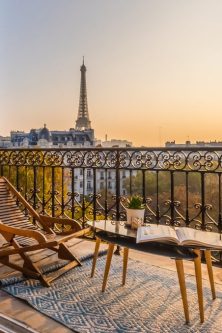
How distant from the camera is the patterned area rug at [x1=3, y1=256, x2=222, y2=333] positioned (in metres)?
1.98

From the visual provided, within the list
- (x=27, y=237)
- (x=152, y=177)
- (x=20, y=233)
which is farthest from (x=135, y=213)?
(x=152, y=177)

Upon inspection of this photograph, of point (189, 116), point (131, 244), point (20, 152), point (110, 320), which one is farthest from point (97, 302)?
point (189, 116)

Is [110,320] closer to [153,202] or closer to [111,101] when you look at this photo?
[153,202]

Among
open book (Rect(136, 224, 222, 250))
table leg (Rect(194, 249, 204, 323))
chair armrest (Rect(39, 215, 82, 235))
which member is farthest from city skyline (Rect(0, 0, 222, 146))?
table leg (Rect(194, 249, 204, 323))

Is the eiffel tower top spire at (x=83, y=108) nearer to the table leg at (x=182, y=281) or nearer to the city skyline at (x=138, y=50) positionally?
the city skyline at (x=138, y=50)

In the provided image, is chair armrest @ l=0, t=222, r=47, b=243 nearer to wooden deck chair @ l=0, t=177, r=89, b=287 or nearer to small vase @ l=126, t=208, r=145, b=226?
wooden deck chair @ l=0, t=177, r=89, b=287

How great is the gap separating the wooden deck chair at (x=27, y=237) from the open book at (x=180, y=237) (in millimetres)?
746

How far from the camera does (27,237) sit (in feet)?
9.51

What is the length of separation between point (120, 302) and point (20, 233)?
0.90m

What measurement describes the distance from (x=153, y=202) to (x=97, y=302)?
1.60 m

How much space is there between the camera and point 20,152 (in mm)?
4348

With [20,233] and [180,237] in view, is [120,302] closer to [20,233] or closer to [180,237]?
[180,237]

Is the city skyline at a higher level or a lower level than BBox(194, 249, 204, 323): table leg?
higher

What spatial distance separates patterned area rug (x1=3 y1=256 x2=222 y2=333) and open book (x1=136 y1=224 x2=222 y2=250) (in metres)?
0.48
